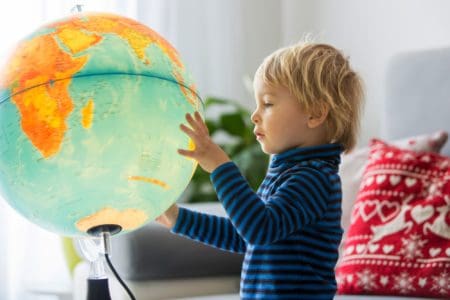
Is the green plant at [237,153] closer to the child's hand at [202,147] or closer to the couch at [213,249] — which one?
the couch at [213,249]

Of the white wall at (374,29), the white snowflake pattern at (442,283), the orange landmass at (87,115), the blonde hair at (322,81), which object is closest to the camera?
the orange landmass at (87,115)

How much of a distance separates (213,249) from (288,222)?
94 cm

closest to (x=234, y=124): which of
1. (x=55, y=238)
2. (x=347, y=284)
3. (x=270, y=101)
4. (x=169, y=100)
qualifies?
(x=55, y=238)

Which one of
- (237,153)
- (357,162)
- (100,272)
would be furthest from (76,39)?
(237,153)

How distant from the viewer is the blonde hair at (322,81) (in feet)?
5.08

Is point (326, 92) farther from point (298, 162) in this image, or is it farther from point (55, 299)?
point (55, 299)

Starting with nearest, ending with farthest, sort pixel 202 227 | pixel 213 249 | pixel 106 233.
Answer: pixel 106 233, pixel 202 227, pixel 213 249

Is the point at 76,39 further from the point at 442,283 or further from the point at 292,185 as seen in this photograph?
the point at 442,283

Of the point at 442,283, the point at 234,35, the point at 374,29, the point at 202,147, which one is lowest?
the point at 442,283

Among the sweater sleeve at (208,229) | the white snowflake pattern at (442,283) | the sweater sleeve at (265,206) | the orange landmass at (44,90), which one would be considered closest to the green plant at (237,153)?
the white snowflake pattern at (442,283)

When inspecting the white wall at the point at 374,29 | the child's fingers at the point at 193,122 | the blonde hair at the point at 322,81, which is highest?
the white wall at the point at 374,29

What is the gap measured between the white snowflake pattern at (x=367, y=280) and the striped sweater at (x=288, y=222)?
1.67ft

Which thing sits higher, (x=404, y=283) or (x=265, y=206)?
(x=265, y=206)

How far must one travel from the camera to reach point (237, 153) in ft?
11.4
